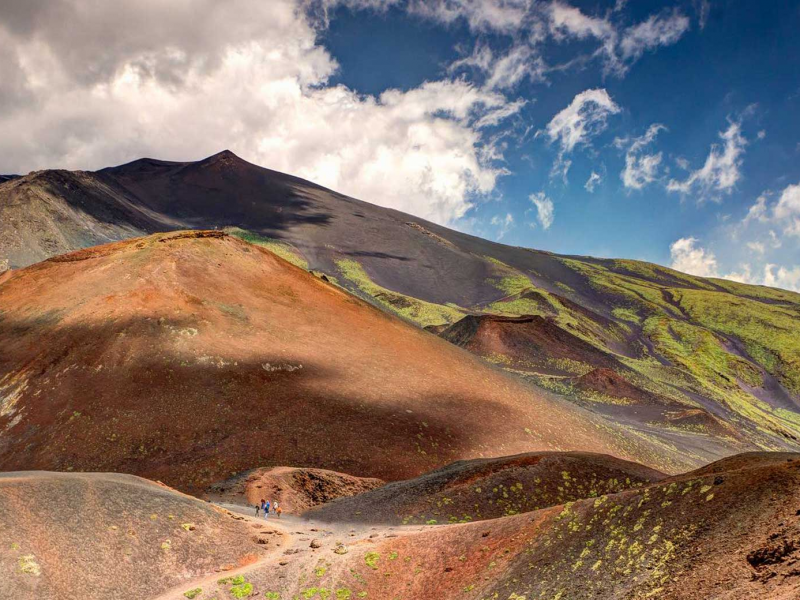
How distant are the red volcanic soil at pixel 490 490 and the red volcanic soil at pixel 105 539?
6.83 m

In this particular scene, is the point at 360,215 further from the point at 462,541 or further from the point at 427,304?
the point at 462,541

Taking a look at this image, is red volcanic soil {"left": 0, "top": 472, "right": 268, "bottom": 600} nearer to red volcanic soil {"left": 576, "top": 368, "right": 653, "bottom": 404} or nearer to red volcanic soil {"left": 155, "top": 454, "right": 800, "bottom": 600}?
red volcanic soil {"left": 155, "top": 454, "right": 800, "bottom": 600}

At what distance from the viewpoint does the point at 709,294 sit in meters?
182

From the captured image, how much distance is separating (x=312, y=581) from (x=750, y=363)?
142 meters

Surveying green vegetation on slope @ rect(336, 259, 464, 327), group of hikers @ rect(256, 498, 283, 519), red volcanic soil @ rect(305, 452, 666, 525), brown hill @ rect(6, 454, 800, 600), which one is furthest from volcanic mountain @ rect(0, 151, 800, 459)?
brown hill @ rect(6, 454, 800, 600)

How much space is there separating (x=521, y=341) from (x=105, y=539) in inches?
3053

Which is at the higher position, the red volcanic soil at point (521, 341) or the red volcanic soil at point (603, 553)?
the red volcanic soil at point (521, 341)

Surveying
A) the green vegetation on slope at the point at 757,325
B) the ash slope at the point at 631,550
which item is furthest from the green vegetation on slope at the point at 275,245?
the green vegetation on slope at the point at 757,325

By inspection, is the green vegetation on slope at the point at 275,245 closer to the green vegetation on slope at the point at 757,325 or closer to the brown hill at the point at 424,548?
the brown hill at the point at 424,548

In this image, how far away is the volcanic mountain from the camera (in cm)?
7644

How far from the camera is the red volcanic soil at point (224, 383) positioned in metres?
32.6

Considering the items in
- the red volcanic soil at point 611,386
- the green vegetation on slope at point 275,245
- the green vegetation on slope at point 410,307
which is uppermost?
the green vegetation on slope at point 275,245

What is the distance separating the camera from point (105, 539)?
16.7 metres

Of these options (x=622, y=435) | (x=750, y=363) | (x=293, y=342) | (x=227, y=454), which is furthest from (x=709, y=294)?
(x=227, y=454)
